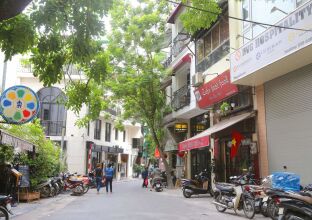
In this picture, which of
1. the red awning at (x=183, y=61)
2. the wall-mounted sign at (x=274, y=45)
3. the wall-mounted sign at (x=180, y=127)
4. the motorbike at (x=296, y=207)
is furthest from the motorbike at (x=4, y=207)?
the wall-mounted sign at (x=180, y=127)

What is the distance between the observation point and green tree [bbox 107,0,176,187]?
26688 millimetres

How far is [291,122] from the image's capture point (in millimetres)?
13172

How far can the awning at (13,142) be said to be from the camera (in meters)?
11.8

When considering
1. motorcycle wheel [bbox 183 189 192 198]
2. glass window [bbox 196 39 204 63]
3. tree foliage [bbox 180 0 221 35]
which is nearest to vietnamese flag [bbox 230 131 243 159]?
motorcycle wheel [bbox 183 189 192 198]

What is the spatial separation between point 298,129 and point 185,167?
15.0 metres

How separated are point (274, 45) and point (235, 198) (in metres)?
5.01

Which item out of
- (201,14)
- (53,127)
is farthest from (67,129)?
(201,14)

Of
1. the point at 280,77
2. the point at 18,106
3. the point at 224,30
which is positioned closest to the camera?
the point at 18,106

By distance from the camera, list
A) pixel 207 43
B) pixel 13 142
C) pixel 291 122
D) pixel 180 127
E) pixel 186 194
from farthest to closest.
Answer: pixel 180 127
pixel 207 43
pixel 186 194
pixel 291 122
pixel 13 142

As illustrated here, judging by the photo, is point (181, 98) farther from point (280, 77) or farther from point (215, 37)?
point (280, 77)

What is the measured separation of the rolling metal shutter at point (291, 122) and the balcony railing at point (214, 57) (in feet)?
12.2

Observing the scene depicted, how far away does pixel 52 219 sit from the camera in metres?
11.2

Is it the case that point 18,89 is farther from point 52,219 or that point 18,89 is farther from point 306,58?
point 306,58

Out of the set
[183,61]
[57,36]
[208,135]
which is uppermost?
[183,61]
